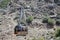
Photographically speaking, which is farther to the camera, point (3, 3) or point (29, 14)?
point (3, 3)

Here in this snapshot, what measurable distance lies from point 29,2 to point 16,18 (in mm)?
9384

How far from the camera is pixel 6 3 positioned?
30391mm

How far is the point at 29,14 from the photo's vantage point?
26.6m

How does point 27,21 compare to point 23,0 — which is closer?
point 27,21

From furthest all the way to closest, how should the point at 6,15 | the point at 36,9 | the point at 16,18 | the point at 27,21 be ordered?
the point at 36,9
the point at 6,15
the point at 16,18
the point at 27,21

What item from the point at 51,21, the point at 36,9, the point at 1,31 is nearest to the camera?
the point at 1,31

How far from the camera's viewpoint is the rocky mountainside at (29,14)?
60.6 feet

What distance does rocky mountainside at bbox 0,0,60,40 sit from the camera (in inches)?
727

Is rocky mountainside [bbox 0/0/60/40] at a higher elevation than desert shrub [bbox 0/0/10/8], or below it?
below

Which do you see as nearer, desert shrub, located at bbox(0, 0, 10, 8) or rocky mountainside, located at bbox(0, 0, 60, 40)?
rocky mountainside, located at bbox(0, 0, 60, 40)

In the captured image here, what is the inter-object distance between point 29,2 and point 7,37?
17.0 m

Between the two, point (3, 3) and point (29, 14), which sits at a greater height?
point (3, 3)

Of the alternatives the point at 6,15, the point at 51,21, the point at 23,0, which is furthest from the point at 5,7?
the point at 51,21

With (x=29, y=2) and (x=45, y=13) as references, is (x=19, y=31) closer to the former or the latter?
(x=45, y=13)
